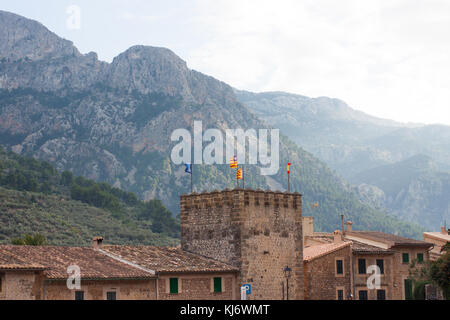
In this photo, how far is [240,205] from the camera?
4881 centimetres

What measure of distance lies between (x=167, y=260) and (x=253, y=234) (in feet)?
19.0

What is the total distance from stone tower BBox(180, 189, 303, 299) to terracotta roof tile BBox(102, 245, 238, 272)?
104cm

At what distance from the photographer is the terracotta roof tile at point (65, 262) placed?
1603 inches

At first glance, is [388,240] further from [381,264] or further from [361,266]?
[361,266]

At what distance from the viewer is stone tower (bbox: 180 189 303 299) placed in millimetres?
48719

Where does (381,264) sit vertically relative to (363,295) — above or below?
above

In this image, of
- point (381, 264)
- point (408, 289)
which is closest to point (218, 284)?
point (381, 264)

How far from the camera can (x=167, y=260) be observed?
4853 cm

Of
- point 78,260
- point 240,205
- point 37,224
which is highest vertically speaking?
point 37,224
